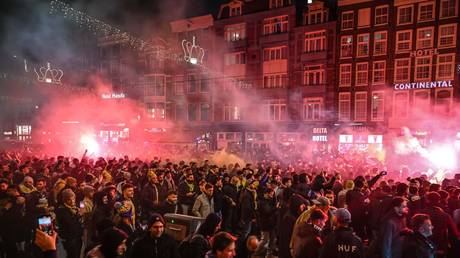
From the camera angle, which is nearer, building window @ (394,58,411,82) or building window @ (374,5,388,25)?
building window @ (394,58,411,82)

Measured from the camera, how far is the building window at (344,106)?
27250mm

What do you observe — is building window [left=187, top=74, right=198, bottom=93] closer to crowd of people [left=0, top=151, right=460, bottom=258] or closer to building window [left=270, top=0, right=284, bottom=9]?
building window [left=270, top=0, right=284, bottom=9]

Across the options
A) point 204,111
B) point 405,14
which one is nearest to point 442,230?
point 405,14

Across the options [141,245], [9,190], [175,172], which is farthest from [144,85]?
[141,245]

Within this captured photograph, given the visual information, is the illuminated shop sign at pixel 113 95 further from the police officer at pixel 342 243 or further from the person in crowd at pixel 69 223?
the police officer at pixel 342 243

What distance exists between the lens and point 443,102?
23906 mm

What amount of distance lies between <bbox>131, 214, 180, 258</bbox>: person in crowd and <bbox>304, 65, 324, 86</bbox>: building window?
25.9 m

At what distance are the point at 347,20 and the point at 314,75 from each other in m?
5.05

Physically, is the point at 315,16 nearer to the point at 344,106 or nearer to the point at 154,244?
the point at 344,106

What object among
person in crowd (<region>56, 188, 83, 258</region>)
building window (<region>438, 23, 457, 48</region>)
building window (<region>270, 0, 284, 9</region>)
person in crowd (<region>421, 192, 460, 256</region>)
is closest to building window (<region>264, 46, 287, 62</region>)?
building window (<region>270, 0, 284, 9</region>)

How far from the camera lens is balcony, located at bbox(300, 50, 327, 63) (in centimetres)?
2767

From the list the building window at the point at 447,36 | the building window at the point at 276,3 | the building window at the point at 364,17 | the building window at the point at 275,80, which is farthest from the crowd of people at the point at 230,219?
the building window at the point at 276,3

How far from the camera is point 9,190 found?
638 cm

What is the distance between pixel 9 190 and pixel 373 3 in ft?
89.9
